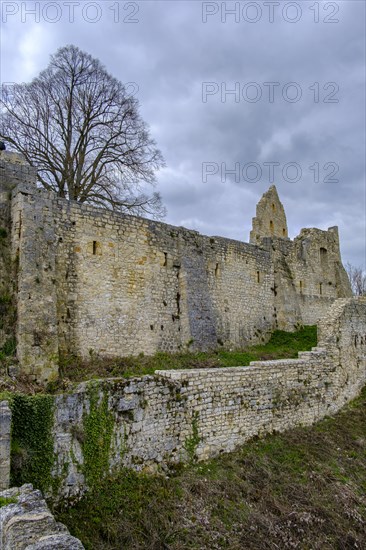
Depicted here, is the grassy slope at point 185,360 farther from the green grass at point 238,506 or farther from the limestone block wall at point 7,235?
the green grass at point 238,506

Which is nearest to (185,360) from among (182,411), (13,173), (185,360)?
(185,360)

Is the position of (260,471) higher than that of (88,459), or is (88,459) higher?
(88,459)

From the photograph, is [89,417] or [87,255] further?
[87,255]

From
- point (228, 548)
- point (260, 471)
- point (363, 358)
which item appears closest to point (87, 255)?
point (260, 471)

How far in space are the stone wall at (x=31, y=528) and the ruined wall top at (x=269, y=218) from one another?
22.4m

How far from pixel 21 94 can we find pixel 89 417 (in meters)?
17.6

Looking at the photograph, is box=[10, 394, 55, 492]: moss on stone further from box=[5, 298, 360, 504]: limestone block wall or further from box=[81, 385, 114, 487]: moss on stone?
box=[81, 385, 114, 487]: moss on stone

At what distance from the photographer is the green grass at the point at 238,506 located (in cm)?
Answer: 715

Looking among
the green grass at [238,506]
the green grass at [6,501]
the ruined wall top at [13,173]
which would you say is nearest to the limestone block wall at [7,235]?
the ruined wall top at [13,173]

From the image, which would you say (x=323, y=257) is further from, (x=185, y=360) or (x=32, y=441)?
(x=32, y=441)

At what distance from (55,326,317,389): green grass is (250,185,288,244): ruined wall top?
8399mm

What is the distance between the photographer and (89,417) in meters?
Answer: 8.21

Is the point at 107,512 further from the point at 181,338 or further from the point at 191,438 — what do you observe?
the point at 181,338

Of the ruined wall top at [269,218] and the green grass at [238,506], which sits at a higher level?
the ruined wall top at [269,218]
